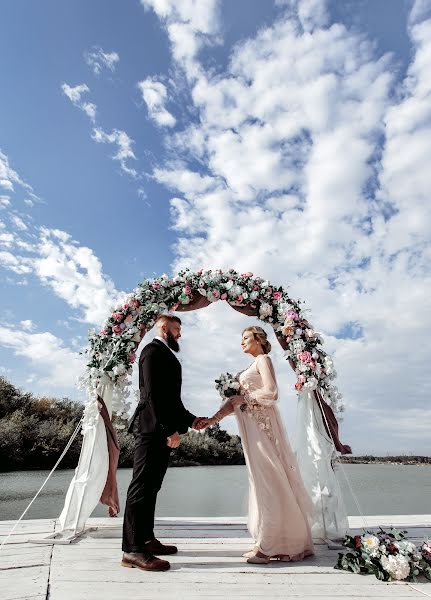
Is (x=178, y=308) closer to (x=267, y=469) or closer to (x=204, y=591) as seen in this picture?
(x=267, y=469)

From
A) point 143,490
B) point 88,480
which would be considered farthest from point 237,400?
point 88,480

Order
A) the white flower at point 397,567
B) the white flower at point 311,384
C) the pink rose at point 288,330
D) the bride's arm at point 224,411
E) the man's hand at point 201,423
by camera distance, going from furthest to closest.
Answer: the pink rose at point 288,330, the white flower at point 311,384, the bride's arm at point 224,411, the man's hand at point 201,423, the white flower at point 397,567

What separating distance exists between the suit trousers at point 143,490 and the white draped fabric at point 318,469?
182 centimetres

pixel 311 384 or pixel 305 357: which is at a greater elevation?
pixel 305 357

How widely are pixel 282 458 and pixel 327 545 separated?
1.16m

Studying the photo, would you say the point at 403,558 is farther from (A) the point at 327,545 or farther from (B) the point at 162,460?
(B) the point at 162,460

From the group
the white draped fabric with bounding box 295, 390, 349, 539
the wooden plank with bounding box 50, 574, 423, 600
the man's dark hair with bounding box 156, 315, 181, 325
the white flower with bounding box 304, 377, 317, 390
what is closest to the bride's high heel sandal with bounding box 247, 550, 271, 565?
the wooden plank with bounding box 50, 574, 423, 600

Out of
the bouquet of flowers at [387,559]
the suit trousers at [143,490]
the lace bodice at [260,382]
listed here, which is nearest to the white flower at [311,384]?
the lace bodice at [260,382]

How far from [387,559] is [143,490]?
1821mm

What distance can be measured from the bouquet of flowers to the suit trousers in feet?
4.84

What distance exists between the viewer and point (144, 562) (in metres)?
3.13

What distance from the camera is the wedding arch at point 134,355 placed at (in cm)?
448

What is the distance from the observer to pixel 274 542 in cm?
349

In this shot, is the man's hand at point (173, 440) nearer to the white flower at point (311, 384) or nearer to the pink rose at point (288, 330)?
the white flower at point (311, 384)
